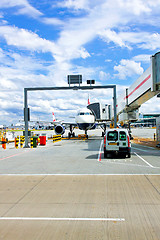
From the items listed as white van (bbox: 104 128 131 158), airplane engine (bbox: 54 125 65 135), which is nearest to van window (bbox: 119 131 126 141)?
white van (bbox: 104 128 131 158)

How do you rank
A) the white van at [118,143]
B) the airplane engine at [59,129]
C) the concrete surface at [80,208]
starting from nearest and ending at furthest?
the concrete surface at [80,208] → the white van at [118,143] → the airplane engine at [59,129]

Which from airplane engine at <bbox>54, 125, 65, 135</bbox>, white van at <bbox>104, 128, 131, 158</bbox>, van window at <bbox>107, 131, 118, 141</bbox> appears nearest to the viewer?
white van at <bbox>104, 128, 131, 158</bbox>

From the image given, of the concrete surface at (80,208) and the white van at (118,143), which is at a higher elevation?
the white van at (118,143)

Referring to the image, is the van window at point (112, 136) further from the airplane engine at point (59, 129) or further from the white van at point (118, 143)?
the airplane engine at point (59, 129)

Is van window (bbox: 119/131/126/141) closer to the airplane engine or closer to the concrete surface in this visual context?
the concrete surface

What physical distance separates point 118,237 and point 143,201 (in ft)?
7.40

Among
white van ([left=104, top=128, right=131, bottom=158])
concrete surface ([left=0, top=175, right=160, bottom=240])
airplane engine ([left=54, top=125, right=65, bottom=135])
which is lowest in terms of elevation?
concrete surface ([left=0, top=175, right=160, bottom=240])

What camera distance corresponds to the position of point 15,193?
7273 millimetres

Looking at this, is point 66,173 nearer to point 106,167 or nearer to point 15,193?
point 106,167

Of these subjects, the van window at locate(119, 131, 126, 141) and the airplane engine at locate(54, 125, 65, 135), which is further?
the airplane engine at locate(54, 125, 65, 135)

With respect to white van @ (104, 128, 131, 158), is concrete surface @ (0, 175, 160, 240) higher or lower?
lower

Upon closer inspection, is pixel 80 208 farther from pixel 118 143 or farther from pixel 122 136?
pixel 122 136

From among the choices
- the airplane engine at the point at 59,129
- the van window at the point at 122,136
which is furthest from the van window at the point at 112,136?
the airplane engine at the point at 59,129

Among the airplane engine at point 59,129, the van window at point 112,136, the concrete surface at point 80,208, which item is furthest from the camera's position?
the airplane engine at point 59,129
